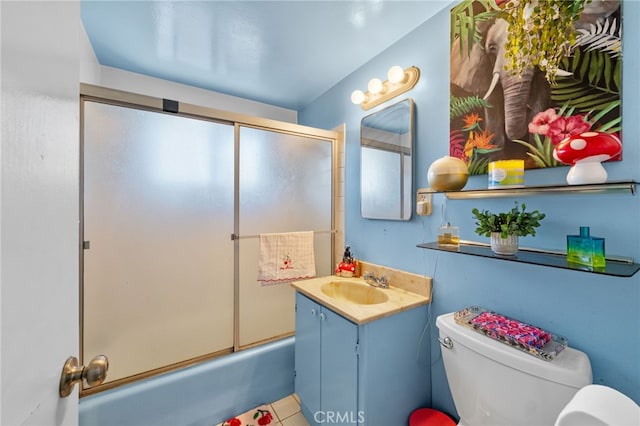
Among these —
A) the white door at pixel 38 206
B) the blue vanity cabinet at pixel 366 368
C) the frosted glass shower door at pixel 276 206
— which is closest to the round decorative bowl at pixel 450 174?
the blue vanity cabinet at pixel 366 368

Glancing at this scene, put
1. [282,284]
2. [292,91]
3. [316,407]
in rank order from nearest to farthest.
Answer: [316,407]
[282,284]
[292,91]

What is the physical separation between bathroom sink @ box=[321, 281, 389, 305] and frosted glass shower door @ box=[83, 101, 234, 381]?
66 centimetres

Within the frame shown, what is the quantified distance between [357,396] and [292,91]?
7.02 ft

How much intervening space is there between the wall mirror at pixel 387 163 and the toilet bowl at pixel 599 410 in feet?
3.18

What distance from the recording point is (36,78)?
0.38 metres

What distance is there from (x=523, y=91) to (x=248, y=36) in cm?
142

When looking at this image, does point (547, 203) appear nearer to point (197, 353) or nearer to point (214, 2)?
Answer: point (214, 2)

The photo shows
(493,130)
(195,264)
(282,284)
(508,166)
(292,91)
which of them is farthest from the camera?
(292,91)

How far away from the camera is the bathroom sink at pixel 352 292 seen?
1562mm

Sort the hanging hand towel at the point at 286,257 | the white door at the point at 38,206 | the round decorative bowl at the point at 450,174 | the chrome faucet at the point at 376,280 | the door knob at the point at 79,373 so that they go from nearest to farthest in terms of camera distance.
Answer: the white door at the point at 38,206 < the door knob at the point at 79,373 < the round decorative bowl at the point at 450,174 < the chrome faucet at the point at 376,280 < the hanging hand towel at the point at 286,257

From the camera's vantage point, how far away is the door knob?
1.56ft

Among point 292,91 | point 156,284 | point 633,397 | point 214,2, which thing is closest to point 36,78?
point 214,2

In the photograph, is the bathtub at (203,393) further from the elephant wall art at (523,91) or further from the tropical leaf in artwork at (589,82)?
the tropical leaf in artwork at (589,82)

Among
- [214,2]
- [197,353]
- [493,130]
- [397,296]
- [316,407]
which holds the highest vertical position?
[214,2]
